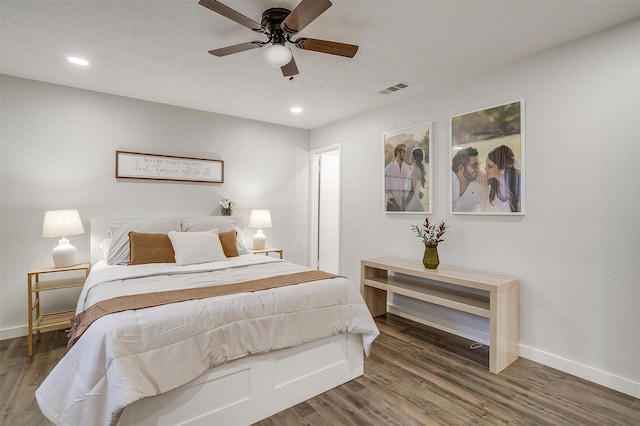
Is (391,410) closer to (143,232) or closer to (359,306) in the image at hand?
(359,306)

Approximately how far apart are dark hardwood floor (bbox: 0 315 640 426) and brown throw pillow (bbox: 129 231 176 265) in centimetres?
103

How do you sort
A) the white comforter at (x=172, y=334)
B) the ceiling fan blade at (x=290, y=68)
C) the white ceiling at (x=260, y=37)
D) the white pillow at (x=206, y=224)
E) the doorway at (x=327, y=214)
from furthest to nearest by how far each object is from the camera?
the doorway at (x=327, y=214)
the white pillow at (x=206, y=224)
the ceiling fan blade at (x=290, y=68)
the white ceiling at (x=260, y=37)
the white comforter at (x=172, y=334)

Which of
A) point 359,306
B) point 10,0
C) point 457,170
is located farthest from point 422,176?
point 10,0

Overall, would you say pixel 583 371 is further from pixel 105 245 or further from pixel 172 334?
pixel 105 245

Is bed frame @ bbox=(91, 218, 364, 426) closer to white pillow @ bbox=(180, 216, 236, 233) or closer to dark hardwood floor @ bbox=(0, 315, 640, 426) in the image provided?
dark hardwood floor @ bbox=(0, 315, 640, 426)

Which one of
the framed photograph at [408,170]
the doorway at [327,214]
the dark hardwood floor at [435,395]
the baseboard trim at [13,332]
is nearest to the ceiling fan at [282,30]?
the framed photograph at [408,170]

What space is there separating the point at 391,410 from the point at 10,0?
3.56 meters

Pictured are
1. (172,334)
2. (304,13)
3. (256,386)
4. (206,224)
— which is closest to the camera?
(172,334)

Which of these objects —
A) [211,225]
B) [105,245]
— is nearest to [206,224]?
[211,225]

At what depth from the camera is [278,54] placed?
6.82 feet

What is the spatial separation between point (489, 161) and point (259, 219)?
2.90 metres

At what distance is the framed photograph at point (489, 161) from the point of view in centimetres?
275

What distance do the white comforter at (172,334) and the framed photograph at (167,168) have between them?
69.4 inches

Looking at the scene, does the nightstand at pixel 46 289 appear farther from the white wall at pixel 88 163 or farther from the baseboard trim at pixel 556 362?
the baseboard trim at pixel 556 362
